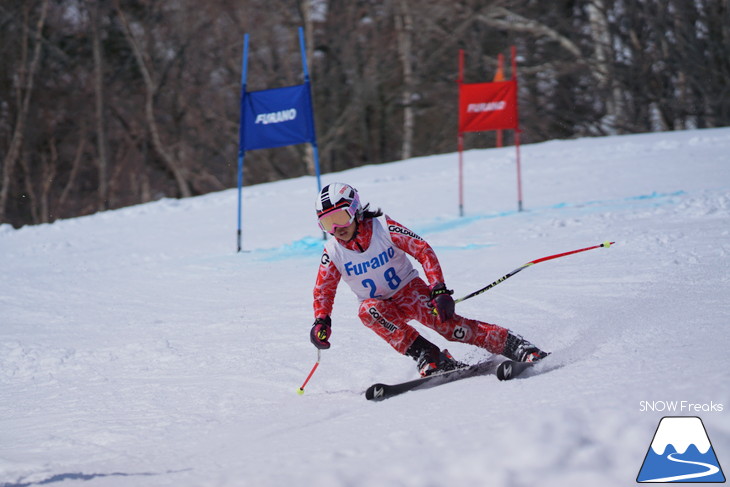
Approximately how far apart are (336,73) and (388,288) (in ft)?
62.3

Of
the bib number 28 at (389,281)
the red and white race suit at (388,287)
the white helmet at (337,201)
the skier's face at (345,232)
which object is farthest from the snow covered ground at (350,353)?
the white helmet at (337,201)

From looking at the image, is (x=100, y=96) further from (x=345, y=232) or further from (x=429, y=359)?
(x=429, y=359)

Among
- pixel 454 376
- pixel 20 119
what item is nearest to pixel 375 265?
pixel 454 376

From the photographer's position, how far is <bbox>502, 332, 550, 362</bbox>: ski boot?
420cm

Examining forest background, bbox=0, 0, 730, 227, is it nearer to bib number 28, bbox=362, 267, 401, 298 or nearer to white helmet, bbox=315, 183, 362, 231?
bib number 28, bbox=362, 267, 401, 298

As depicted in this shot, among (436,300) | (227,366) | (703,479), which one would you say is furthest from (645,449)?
→ (227,366)

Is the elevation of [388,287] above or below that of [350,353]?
above

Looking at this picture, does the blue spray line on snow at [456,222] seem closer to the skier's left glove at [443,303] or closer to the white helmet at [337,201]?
the white helmet at [337,201]

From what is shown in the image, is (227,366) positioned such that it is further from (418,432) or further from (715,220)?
(715,220)

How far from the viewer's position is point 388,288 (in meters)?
4.45

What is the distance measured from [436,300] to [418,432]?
98cm

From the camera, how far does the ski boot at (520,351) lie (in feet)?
13.8

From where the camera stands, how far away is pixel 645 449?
2658 mm

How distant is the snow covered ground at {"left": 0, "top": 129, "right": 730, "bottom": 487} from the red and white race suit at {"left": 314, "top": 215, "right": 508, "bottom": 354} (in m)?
0.32
